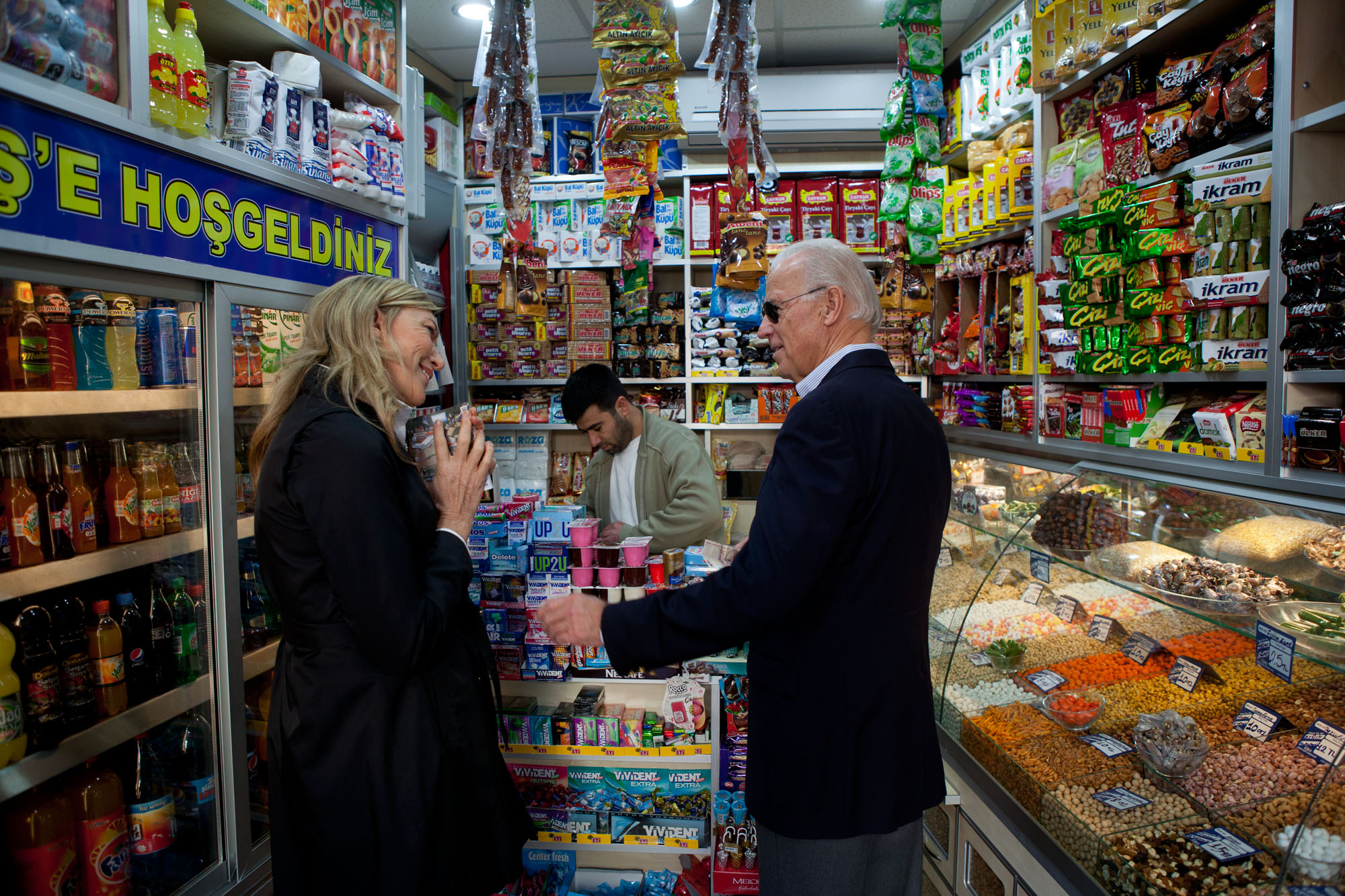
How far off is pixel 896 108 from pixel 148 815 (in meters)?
4.34

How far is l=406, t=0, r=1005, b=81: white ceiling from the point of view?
14.2 feet

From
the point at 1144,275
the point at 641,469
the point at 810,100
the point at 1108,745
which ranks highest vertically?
the point at 810,100

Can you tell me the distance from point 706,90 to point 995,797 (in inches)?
176

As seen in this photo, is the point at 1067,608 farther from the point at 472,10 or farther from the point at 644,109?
the point at 472,10

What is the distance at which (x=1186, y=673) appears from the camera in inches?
74.2

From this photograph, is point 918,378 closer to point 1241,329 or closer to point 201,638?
point 1241,329

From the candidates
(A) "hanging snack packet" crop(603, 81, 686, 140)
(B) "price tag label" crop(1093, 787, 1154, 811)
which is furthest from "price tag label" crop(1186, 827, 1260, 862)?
(A) "hanging snack packet" crop(603, 81, 686, 140)

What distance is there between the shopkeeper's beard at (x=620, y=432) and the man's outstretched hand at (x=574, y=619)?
193cm

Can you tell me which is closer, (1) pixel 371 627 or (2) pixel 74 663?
(1) pixel 371 627

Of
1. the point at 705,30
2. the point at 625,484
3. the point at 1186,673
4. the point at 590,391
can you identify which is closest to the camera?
the point at 1186,673

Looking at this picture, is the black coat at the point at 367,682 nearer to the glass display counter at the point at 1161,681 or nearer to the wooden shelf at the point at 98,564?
the wooden shelf at the point at 98,564

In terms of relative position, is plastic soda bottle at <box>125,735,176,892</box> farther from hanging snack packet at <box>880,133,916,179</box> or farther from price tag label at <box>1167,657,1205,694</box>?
hanging snack packet at <box>880,133,916,179</box>

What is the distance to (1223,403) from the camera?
263 centimetres

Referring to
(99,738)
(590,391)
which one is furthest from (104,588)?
(590,391)
